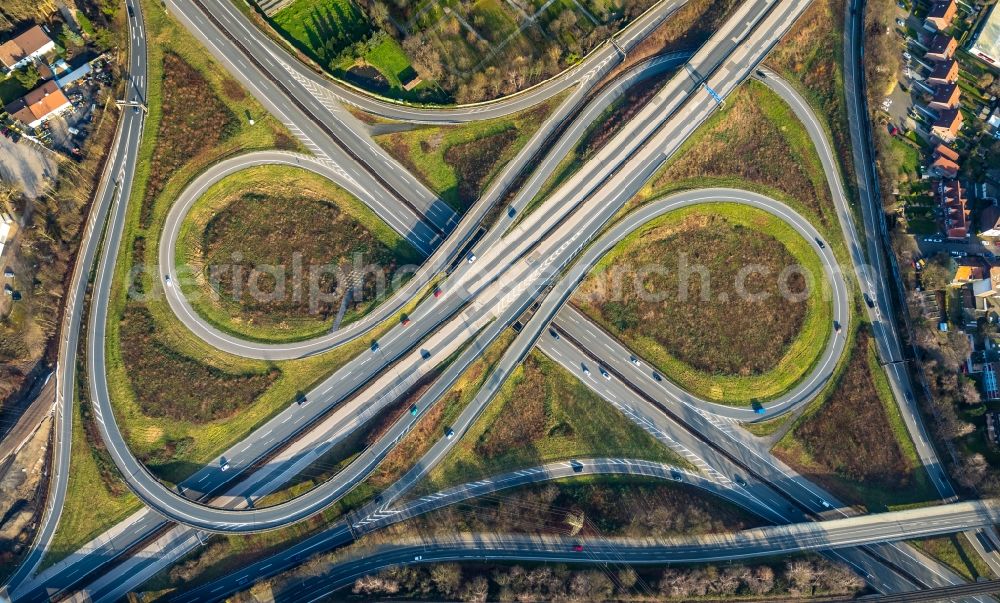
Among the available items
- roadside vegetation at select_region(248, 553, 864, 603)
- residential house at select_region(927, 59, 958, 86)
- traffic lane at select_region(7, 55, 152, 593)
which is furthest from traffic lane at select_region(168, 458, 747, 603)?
residential house at select_region(927, 59, 958, 86)

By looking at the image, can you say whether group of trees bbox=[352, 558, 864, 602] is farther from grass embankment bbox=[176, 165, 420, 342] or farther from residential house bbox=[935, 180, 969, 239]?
residential house bbox=[935, 180, 969, 239]

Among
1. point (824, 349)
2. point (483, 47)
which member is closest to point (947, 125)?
point (824, 349)

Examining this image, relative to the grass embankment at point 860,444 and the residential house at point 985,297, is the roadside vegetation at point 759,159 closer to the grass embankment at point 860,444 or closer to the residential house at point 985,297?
the residential house at point 985,297

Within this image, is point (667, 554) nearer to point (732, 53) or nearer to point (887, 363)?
point (887, 363)

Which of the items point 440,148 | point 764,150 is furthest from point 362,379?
point 764,150

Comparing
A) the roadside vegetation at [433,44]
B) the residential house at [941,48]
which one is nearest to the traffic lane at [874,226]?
the residential house at [941,48]
